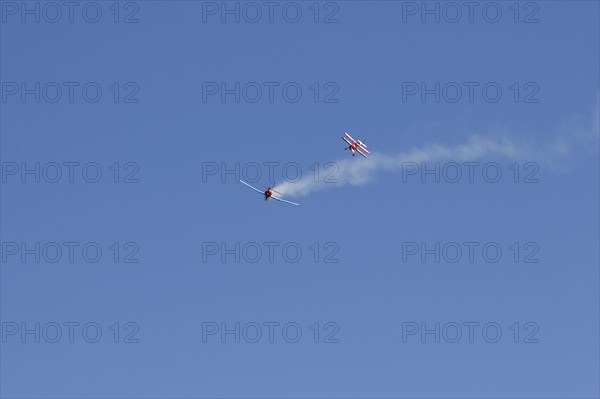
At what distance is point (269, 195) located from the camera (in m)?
169

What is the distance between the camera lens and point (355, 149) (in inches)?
7082

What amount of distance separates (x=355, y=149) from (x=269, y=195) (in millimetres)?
16447
